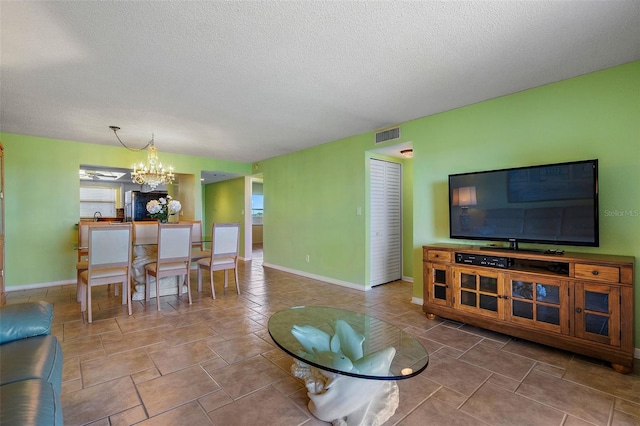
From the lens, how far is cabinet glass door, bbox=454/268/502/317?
2.71 m

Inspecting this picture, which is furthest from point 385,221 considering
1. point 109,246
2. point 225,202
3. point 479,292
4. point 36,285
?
point 36,285

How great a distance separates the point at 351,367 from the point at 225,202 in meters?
7.63

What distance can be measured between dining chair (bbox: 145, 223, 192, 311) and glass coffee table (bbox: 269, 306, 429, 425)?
235 centimetres

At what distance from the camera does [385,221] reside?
489cm

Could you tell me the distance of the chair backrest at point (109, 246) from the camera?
10.5 feet

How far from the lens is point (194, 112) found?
351 cm

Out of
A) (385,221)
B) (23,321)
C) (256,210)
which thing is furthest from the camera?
(256,210)

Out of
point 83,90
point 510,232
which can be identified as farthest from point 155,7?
point 510,232

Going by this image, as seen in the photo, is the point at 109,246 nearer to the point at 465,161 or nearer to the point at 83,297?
the point at 83,297

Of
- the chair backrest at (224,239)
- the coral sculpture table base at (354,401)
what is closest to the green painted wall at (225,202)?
the chair backrest at (224,239)

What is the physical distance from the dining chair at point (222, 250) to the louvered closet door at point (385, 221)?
2.08 m

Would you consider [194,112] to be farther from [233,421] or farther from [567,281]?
[567,281]

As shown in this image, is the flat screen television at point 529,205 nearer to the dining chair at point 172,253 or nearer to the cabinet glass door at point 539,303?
the cabinet glass door at point 539,303

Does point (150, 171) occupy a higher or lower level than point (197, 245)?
higher
